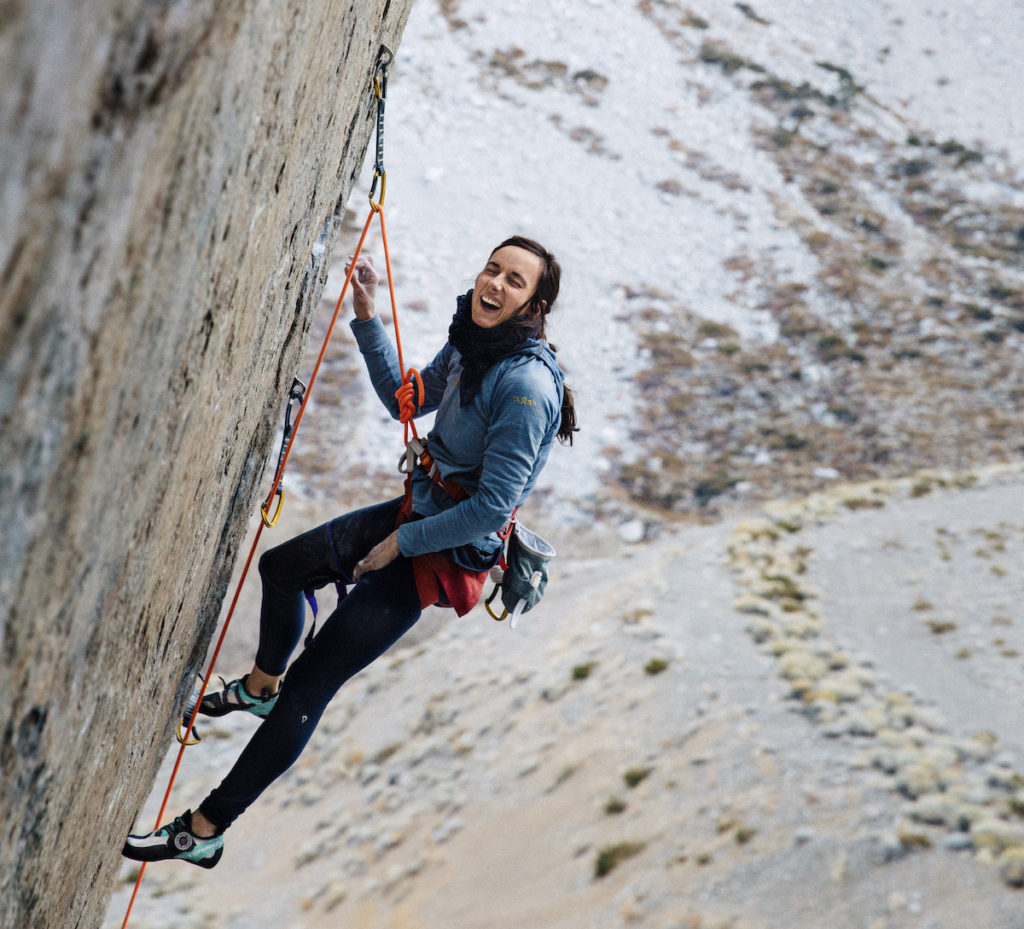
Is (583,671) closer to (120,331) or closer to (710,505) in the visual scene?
(710,505)

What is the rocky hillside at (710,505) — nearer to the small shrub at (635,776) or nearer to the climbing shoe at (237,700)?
the small shrub at (635,776)

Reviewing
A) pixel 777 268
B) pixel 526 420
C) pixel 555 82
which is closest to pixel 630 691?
pixel 526 420

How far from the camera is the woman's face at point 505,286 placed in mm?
3078

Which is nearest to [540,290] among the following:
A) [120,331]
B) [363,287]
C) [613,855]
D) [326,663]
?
[363,287]

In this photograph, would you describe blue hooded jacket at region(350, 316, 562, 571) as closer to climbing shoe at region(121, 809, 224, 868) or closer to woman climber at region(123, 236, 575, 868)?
woman climber at region(123, 236, 575, 868)

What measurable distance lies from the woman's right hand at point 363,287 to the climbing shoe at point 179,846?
1.95 m

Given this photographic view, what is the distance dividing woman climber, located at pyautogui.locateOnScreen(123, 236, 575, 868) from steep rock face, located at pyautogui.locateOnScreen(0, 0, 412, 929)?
1.44ft

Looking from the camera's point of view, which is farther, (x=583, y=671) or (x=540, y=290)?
(x=583, y=671)

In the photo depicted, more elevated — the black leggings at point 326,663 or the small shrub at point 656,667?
the black leggings at point 326,663

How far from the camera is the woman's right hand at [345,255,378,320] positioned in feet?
11.6

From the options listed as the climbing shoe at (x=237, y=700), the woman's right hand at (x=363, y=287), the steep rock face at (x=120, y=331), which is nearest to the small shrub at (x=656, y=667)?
the climbing shoe at (x=237, y=700)

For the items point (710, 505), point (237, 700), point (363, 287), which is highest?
point (363, 287)

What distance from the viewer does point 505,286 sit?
3.09 metres

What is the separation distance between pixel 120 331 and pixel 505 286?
1.81 meters
